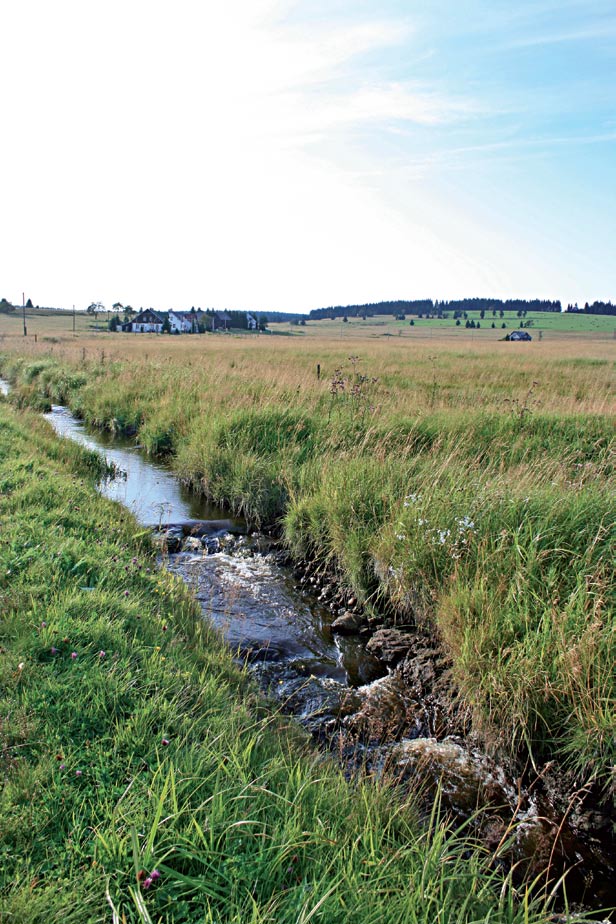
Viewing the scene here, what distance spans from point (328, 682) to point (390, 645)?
2.60 ft

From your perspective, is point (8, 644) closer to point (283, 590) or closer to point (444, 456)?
point (283, 590)

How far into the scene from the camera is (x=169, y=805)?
2.52 metres

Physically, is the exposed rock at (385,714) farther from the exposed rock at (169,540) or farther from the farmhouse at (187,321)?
the farmhouse at (187,321)

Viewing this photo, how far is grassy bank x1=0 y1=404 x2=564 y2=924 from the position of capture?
2.16m

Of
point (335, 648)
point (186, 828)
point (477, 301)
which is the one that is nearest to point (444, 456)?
point (335, 648)

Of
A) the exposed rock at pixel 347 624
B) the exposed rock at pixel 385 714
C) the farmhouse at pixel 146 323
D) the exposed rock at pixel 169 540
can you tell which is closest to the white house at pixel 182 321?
the farmhouse at pixel 146 323

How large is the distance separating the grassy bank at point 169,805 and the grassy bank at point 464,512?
4.24 feet

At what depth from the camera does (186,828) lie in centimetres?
237

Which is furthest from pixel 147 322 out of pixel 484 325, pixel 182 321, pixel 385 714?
pixel 385 714

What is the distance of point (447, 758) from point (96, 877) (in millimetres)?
2642

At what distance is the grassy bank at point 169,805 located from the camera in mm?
2156

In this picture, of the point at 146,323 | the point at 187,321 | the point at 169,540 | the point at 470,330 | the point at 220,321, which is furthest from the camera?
the point at 470,330

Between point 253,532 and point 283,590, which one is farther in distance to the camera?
point 253,532

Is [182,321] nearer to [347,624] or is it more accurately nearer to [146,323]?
[146,323]
